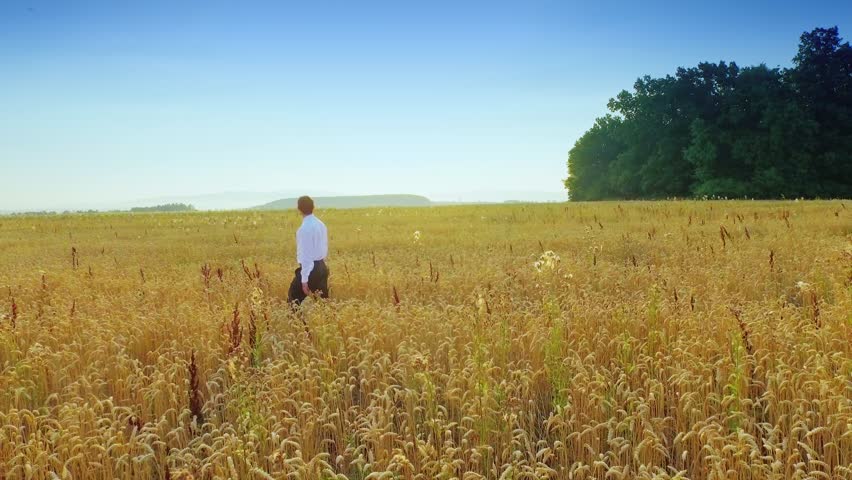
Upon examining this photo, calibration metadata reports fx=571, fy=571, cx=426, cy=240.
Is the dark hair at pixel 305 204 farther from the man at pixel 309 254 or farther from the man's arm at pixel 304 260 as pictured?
the man's arm at pixel 304 260

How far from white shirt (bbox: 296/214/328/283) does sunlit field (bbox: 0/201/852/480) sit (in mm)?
799

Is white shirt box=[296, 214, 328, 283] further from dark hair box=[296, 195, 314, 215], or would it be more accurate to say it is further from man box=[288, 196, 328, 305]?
dark hair box=[296, 195, 314, 215]

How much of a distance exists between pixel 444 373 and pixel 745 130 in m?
47.6

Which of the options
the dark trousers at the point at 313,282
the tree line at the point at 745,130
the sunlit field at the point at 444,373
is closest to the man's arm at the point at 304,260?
the dark trousers at the point at 313,282

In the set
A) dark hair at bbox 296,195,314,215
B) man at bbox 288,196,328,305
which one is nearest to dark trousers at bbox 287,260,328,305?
man at bbox 288,196,328,305

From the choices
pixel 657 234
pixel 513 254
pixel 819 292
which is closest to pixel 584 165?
pixel 657 234

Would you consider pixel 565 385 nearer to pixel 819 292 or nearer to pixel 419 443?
pixel 419 443

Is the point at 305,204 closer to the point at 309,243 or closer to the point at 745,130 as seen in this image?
the point at 309,243

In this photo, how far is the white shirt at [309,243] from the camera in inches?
347

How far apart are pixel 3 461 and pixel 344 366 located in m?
3.12

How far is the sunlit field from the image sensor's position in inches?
167

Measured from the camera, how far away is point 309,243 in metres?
8.84

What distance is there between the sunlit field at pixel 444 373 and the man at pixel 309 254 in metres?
0.56

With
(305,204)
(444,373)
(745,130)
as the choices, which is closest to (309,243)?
(305,204)
